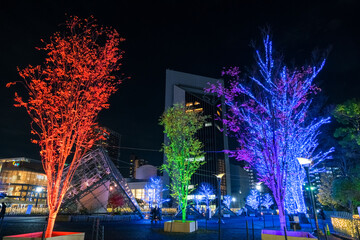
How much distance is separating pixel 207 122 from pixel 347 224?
220ft

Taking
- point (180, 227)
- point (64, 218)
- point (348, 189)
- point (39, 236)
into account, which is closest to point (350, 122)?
point (348, 189)

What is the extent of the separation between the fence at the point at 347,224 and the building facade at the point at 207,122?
5860 cm

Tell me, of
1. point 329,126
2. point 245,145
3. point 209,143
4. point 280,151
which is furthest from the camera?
point 209,143

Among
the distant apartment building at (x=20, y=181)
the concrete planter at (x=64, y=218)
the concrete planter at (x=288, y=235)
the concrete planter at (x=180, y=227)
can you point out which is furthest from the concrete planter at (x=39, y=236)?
the distant apartment building at (x=20, y=181)

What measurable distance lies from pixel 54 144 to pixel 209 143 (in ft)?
232

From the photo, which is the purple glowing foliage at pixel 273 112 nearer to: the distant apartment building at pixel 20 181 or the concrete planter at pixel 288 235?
the concrete planter at pixel 288 235

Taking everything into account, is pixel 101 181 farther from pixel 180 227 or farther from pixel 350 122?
pixel 350 122

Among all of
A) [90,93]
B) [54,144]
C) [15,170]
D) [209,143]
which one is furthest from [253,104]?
[15,170]

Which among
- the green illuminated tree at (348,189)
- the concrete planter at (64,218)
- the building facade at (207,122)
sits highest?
the building facade at (207,122)

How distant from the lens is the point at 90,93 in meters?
10.0

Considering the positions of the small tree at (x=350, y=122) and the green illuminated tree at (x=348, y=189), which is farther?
the small tree at (x=350, y=122)

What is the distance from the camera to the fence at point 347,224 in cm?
1144

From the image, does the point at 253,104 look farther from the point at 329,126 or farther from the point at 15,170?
the point at 15,170

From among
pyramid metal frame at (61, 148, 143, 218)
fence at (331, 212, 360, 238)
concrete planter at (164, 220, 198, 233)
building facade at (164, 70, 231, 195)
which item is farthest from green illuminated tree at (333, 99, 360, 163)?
building facade at (164, 70, 231, 195)
